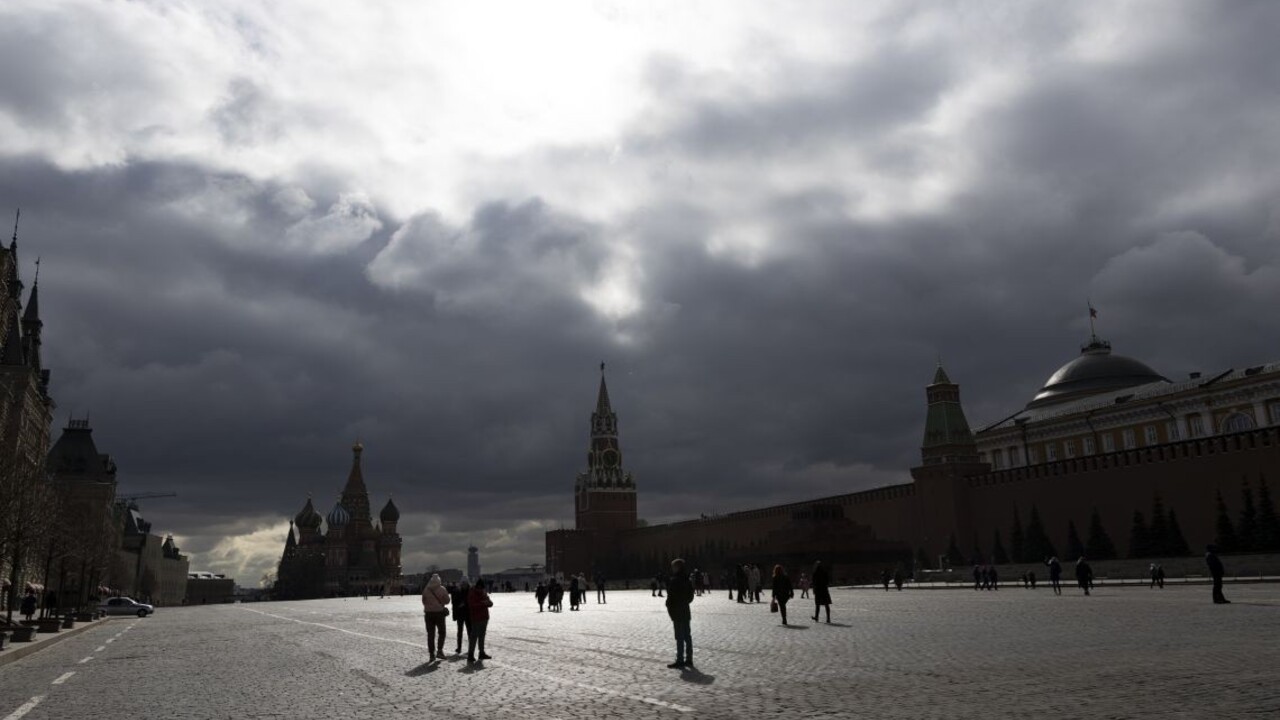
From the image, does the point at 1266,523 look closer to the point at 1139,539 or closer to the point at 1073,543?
the point at 1139,539

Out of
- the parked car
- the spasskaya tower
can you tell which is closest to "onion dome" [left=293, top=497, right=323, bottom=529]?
the spasskaya tower

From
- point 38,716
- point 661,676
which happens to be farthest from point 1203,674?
point 38,716

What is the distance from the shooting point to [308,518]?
149 m

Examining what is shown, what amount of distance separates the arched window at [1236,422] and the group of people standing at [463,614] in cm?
5769

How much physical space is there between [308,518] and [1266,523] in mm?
132366

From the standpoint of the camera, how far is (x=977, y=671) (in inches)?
398

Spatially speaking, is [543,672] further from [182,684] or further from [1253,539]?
[1253,539]

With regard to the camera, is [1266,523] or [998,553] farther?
[998,553]

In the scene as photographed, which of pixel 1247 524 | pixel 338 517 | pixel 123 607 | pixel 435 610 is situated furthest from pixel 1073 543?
pixel 338 517

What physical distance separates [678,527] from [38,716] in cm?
8758

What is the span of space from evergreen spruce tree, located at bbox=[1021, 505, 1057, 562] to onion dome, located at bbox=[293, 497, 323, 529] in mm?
118897

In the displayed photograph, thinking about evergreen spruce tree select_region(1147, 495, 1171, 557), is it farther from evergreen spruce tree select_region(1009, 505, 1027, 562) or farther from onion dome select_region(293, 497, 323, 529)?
onion dome select_region(293, 497, 323, 529)

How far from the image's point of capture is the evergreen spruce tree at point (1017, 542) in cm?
5491

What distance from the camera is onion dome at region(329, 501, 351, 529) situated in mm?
140250
